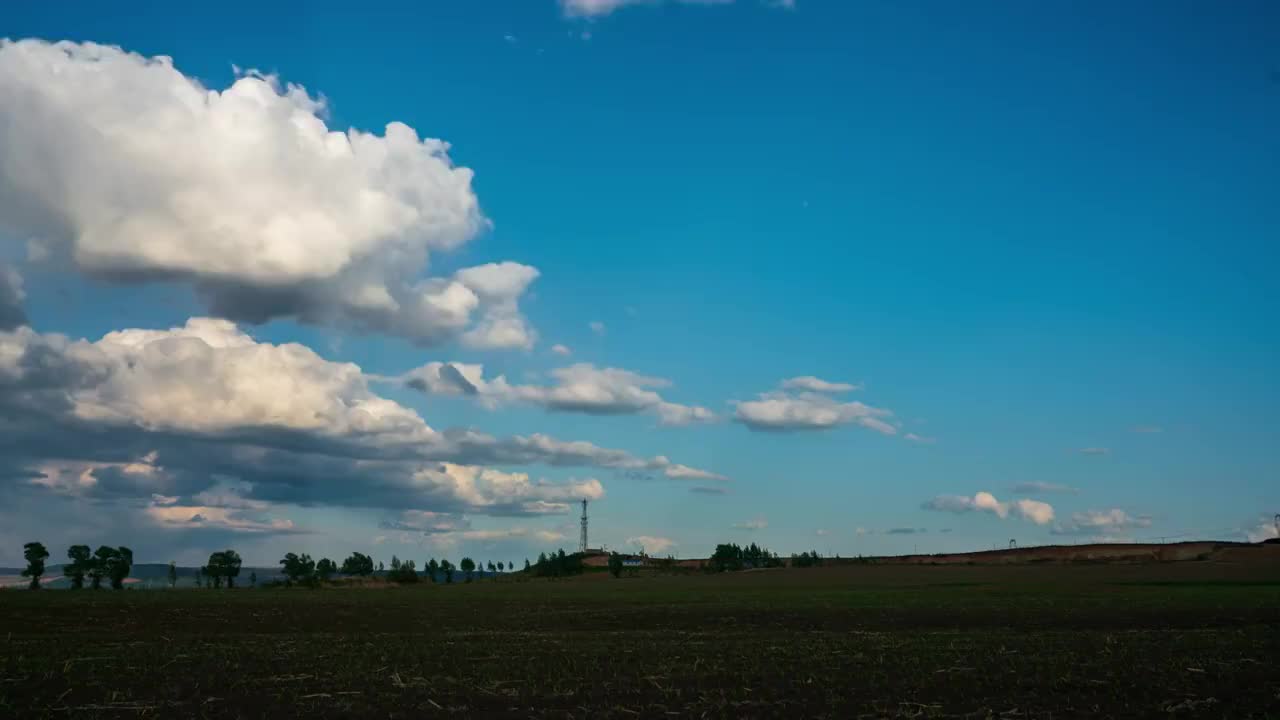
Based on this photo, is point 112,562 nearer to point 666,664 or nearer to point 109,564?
point 109,564

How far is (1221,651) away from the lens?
112 ft

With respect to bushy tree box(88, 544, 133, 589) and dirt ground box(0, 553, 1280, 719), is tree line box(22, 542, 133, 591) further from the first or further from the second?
dirt ground box(0, 553, 1280, 719)

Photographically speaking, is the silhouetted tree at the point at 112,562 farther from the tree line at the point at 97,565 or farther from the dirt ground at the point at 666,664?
the dirt ground at the point at 666,664

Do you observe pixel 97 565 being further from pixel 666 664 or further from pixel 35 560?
pixel 666 664

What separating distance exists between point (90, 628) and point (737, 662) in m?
41.7

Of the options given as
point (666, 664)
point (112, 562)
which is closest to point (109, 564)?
point (112, 562)

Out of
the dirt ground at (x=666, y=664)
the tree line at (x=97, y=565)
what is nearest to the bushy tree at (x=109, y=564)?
the tree line at (x=97, y=565)

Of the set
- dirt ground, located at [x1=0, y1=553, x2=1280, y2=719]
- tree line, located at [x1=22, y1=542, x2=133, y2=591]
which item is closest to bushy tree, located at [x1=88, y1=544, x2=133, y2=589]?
tree line, located at [x1=22, y1=542, x2=133, y2=591]

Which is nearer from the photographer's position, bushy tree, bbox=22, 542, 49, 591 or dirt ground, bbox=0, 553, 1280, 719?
dirt ground, bbox=0, 553, 1280, 719

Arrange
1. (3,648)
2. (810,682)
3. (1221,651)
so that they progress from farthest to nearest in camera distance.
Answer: (3,648) → (1221,651) → (810,682)

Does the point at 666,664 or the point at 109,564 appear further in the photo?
the point at 109,564

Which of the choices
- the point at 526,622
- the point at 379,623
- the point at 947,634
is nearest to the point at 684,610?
the point at 526,622

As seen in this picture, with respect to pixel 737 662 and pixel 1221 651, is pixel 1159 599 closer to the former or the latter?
pixel 1221 651

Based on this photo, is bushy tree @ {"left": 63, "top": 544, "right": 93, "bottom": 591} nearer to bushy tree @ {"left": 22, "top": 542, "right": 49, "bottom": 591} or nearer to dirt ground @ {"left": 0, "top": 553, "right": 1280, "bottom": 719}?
bushy tree @ {"left": 22, "top": 542, "right": 49, "bottom": 591}
